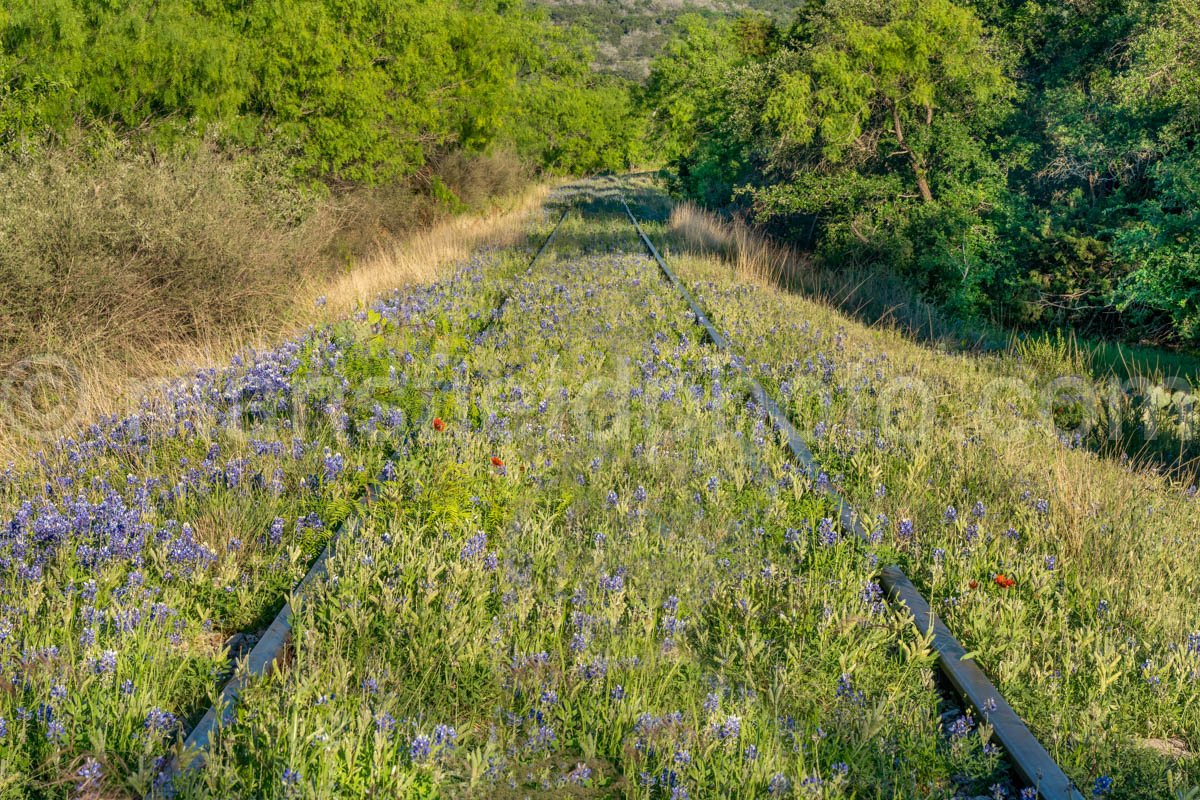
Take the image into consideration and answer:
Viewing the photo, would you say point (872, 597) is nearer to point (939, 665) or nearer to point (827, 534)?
point (939, 665)

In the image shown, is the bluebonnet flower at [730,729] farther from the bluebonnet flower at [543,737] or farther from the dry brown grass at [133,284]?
the dry brown grass at [133,284]

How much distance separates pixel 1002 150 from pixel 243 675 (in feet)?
57.1

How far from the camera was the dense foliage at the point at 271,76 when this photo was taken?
9789 mm

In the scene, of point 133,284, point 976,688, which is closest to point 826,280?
point 133,284

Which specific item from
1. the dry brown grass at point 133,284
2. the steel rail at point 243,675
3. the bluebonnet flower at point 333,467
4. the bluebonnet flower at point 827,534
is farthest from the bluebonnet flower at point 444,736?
the dry brown grass at point 133,284

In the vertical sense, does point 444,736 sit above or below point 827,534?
above

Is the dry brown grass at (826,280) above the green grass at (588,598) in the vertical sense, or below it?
below

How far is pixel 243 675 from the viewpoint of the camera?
288 cm

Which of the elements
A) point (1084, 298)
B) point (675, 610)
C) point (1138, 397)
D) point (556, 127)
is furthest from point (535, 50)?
point (675, 610)

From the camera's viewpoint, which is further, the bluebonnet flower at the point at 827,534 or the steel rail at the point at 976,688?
the bluebonnet flower at the point at 827,534

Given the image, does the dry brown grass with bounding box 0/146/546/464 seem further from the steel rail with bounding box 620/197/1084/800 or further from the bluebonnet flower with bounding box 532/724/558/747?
the steel rail with bounding box 620/197/1084/800

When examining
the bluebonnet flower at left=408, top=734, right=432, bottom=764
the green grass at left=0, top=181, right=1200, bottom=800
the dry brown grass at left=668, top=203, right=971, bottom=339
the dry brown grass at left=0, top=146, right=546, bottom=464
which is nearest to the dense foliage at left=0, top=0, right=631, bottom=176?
the dry brown grass at left=0, top=146, right=546, bottom=464

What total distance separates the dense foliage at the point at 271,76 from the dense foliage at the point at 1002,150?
6578mm

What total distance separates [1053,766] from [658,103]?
4541cm
